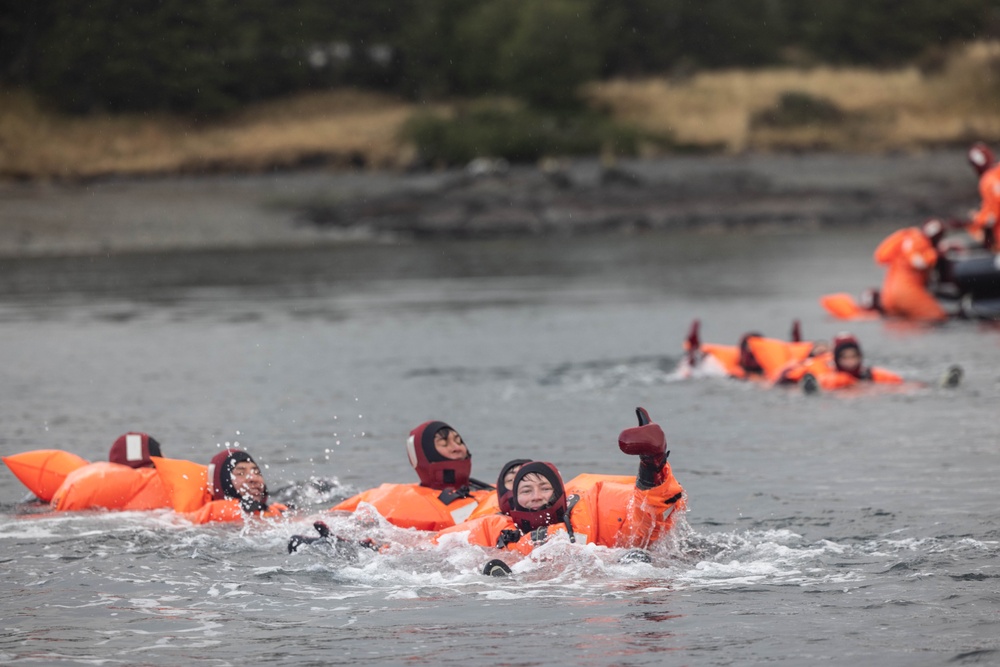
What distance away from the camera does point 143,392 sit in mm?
20250

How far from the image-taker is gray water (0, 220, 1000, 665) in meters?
9.01


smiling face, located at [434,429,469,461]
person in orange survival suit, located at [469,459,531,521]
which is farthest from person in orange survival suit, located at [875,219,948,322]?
person in orange survival suit, located at [469,459,531,521]

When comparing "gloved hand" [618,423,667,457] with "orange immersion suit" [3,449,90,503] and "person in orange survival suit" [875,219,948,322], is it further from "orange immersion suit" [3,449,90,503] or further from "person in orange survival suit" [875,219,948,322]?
"person in orange survival suit" [875,219,948,322]

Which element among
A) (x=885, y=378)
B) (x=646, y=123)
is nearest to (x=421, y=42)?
(x=646, y=123)

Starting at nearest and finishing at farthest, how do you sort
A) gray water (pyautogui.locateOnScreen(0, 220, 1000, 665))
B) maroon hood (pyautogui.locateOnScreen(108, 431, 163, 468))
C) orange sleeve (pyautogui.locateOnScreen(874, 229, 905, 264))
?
gray water (pyautogui.locateOnScreen(0, 220, 1000, 665)) → maroon hood (pyautogui.locateOnScreen(108, 431, 163, 468)) → orange sleeve (pyautogui.locateOnScreen(874, 229, 905, 264))

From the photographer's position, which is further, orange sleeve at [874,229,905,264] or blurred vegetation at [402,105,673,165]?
blurred vegetation at [402,105,673,165]

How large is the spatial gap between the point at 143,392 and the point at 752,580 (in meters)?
11.9

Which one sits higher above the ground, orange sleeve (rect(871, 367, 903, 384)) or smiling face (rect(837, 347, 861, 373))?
smiling face (rect(837, 347, 861, 373))

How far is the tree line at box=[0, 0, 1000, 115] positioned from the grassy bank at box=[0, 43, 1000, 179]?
125cm

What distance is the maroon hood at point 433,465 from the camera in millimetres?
11961

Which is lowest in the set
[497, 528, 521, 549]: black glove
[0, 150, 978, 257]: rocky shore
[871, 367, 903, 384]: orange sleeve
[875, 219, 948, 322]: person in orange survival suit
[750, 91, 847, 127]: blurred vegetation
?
[497, 528, 521, 549]: black glove

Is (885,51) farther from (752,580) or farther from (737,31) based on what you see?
(752,580)

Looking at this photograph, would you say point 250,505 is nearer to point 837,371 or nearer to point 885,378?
point 837,371

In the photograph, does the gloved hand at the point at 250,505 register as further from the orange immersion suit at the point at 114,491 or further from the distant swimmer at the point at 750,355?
the distant swimmer at the point at 750,355
